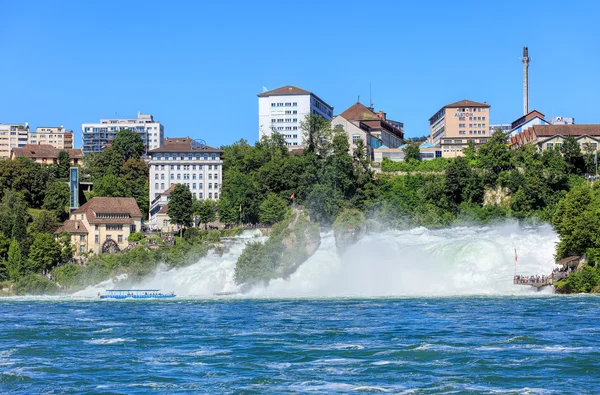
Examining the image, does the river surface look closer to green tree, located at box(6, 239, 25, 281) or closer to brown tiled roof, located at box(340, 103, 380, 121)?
green tree, located at box(6, 239, 25, 281)

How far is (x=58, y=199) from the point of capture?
134 m

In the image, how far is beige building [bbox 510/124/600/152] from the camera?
13438 cm

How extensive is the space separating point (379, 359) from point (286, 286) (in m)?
48.1

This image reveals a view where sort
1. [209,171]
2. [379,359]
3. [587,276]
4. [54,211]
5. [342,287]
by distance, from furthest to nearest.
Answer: [209,171], [54,211], [342,287], [587,276], [379,359]

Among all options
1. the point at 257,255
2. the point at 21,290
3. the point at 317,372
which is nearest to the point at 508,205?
the point at 257,255

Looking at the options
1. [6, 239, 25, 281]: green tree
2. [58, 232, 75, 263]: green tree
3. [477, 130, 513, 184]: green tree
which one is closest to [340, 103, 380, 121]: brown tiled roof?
[477, 130, 513, 184]: green tree

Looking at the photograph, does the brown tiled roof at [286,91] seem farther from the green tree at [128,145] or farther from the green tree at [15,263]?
the green tree at [15,263]

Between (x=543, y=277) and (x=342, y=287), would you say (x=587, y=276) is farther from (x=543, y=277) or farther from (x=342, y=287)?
(x=342, y=287)

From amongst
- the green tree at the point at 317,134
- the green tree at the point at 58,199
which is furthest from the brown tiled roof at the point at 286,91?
the green tree at the point at 58,199

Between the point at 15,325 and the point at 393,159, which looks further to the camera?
the point at 393,159

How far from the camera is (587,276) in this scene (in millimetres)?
82188

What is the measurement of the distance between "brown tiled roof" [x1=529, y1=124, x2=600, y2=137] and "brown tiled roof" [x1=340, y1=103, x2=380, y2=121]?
32.7 metres

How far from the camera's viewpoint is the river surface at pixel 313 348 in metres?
41.8

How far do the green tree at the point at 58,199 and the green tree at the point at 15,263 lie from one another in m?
24.0
